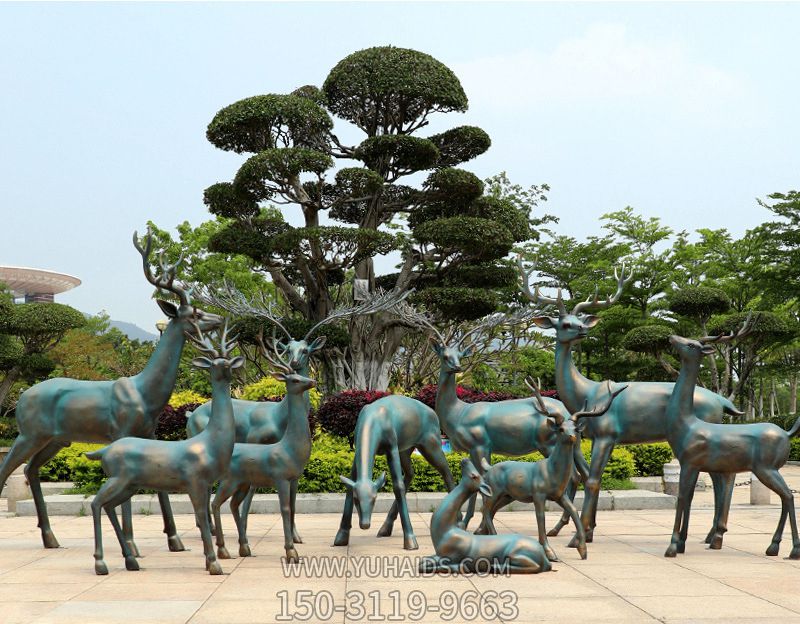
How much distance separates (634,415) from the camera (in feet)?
30.9

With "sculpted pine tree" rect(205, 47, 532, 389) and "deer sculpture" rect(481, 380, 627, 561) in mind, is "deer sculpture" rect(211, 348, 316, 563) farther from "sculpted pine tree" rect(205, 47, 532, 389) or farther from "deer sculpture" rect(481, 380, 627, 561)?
"sculpted pine tree" rect(205, 47, 532, 389)

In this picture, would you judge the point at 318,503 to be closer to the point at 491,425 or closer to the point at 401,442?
the point at 401,442

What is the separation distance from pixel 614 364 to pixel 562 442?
81.3 ft

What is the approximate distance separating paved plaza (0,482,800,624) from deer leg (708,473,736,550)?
6.5 inches

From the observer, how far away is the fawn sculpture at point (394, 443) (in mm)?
8539

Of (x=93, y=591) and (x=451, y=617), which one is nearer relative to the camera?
(x=451, y=617)

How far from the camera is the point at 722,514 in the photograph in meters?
9.09

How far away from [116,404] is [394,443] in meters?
2.89

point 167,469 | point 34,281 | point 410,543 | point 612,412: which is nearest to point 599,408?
point 612,412

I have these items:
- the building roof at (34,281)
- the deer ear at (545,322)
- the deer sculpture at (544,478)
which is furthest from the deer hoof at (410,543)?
the building roof at (34,281)

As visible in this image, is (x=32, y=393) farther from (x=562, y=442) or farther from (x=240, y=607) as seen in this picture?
(x=562, y=442)

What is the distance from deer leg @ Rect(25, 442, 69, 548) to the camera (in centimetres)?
922

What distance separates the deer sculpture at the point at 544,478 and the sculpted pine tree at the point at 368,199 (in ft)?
46.9

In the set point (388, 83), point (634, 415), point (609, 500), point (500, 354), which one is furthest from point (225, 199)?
point (634, 415)
